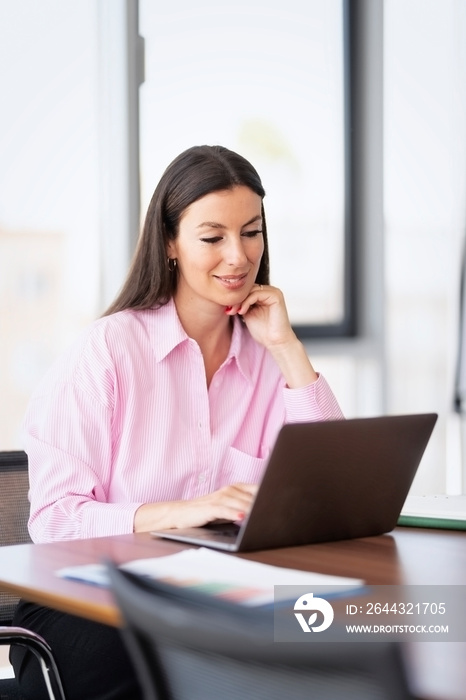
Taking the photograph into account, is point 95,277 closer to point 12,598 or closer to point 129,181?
point 129,181

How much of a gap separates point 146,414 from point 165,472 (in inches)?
4.8

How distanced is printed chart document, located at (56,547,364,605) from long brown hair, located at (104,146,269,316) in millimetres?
892

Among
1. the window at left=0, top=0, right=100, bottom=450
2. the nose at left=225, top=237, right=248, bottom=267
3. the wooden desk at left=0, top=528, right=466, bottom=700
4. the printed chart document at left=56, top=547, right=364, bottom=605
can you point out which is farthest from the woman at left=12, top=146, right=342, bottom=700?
the window at left=0, top=0, right=100, bottom=450

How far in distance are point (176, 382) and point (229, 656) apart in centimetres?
146

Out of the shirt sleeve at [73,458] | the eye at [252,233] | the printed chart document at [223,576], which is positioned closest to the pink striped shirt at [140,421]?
the shirt sleeve at [73,458]

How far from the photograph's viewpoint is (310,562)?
1559 millimetres

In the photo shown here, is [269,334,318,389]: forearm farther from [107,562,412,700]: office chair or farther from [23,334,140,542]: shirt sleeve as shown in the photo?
[107,562,412,700]: office chair

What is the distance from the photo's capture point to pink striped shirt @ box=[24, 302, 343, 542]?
6.56 feet

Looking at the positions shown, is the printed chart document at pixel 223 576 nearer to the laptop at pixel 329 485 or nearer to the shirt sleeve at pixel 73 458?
the laptop at pixel 329 485

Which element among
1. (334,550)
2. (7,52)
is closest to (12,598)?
(334,550)

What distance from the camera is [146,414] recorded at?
217cm

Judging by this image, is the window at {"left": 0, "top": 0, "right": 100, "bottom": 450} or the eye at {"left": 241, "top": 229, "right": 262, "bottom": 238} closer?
the eye at {"left": 241, "top": 229, "right": 262, "bottom": 238}

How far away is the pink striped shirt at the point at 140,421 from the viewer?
200 cm

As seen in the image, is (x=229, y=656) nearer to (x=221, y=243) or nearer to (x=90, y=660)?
(x=90, y=660)
